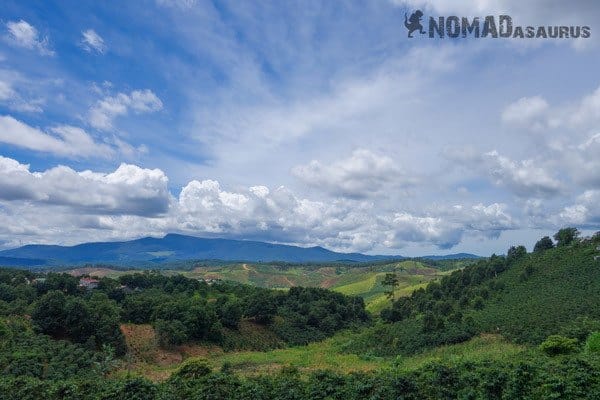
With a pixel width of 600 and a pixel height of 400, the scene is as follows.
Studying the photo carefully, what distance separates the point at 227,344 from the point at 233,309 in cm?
580

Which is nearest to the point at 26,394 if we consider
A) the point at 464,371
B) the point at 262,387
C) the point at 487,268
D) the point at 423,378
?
the point at 262,387

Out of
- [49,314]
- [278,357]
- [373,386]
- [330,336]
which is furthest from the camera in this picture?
[330,336]

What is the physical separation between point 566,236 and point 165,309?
6839 cm

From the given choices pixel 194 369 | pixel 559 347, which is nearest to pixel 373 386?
pixel 194 369

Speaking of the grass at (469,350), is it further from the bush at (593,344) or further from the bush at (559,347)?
the bush at (593,344)

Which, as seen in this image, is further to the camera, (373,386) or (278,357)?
(278,357)

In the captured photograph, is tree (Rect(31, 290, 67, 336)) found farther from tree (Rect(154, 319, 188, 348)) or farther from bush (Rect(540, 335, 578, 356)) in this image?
bush (Rect(540, 335, 578, 356))

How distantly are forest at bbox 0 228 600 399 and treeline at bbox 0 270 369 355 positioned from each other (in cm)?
19

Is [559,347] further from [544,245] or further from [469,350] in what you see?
[544,245]

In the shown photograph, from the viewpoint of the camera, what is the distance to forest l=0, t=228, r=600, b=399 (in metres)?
21.4

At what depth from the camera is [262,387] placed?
22.0 m

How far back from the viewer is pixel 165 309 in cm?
5675

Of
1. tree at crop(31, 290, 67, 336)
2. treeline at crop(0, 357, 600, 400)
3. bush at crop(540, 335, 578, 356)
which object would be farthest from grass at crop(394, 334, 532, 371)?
tree at crop(31, 290, 67, 336)

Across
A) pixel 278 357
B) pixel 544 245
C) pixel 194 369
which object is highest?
pixel 544 245
